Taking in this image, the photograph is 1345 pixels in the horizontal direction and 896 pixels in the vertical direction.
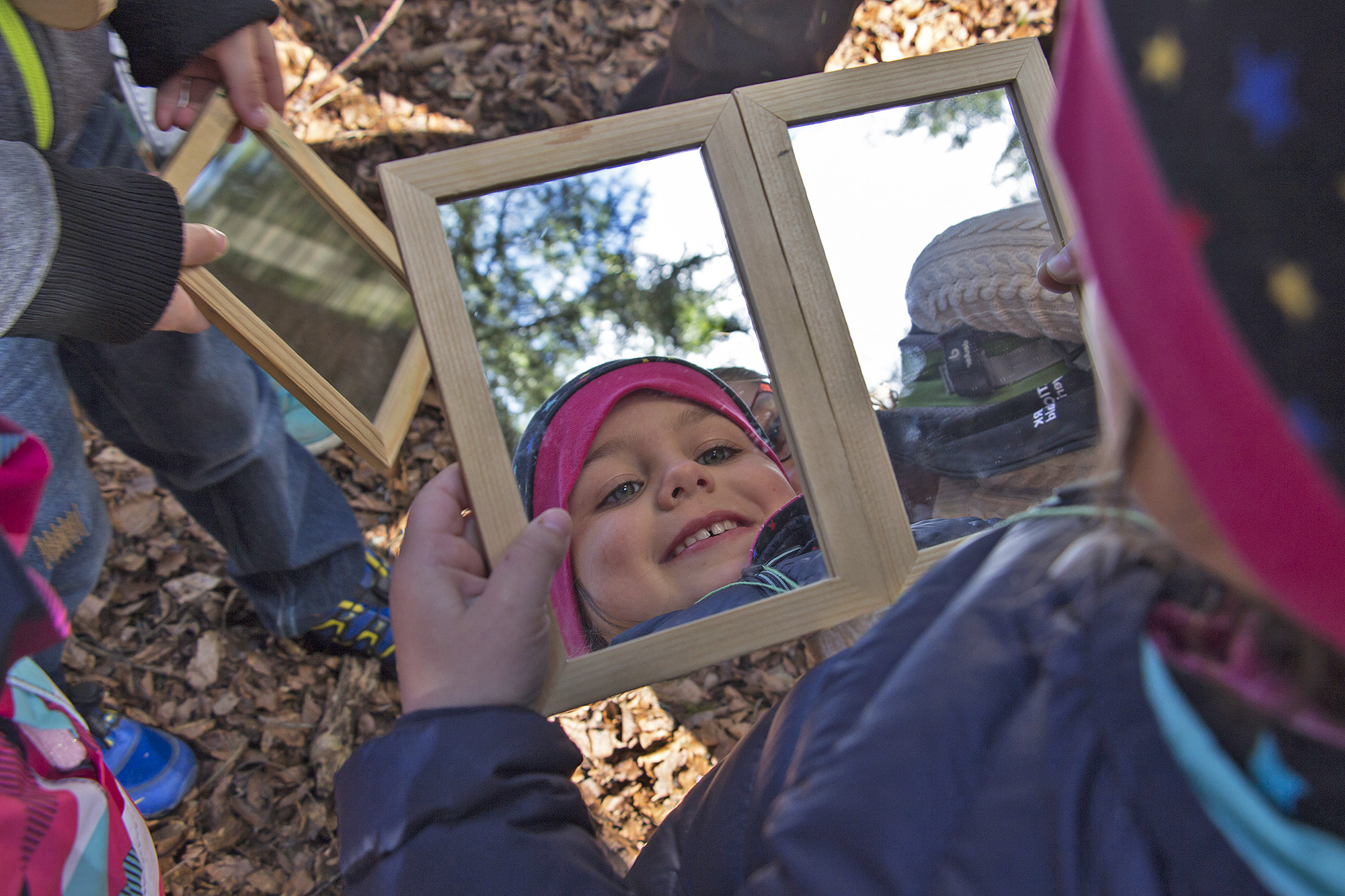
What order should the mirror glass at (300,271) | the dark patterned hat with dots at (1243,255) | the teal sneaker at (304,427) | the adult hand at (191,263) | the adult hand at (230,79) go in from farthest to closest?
the teal sneaker at (304,427), the mirror glass at (300,271), the adult hand at (230,79), the adult hand at (191,263), the dark patterned hat with dots at (1243,255)

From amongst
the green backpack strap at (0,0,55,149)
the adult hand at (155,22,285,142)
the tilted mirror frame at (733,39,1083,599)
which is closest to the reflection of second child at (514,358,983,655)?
the tilted mirror frame at (733,39,1083,599)

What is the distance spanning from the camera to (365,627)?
6.43ft

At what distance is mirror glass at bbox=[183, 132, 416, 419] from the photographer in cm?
150

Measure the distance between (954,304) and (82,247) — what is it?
121cm

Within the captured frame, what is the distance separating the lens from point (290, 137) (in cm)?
160

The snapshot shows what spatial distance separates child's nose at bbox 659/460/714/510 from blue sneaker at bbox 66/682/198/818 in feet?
4.91

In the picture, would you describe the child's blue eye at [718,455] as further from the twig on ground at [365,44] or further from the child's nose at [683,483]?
the twig on ground at [365,44]

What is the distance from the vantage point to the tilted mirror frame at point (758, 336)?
0.96 meters

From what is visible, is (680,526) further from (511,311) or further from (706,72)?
(706,72)

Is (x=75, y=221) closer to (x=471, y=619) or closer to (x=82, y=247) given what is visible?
(x=82, y=247)

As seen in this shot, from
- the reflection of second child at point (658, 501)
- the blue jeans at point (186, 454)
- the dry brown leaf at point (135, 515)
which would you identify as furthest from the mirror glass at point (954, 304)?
the dry brown leaf at point (135, 515)

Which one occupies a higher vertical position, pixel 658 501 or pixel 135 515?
pixel 135 515

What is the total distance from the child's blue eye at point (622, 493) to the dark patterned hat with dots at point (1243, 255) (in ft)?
2.25

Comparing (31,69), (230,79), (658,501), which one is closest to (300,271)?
(230,79)
